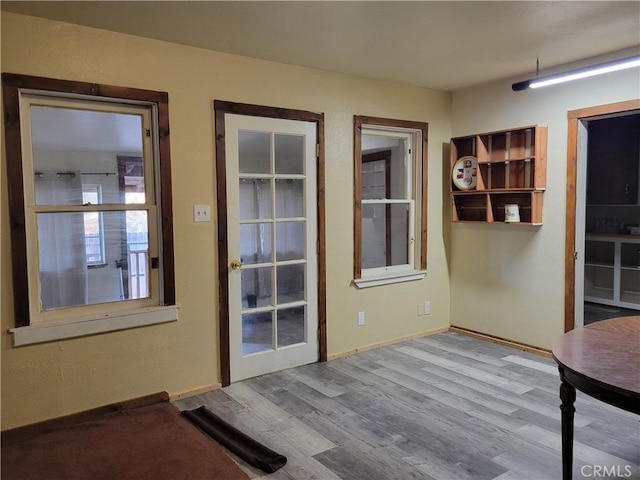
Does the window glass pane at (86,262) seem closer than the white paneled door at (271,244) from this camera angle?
Yes

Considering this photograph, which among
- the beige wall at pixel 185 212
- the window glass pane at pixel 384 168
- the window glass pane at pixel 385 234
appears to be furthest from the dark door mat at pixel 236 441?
the window glass pane at pixel 384 168

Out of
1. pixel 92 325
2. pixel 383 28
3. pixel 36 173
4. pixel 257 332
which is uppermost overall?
pixel 383 28

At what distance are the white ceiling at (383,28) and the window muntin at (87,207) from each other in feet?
1.89

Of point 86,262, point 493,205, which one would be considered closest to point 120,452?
point 86,262

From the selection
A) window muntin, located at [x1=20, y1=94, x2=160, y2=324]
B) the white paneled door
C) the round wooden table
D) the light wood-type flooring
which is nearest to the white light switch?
the white paneled door

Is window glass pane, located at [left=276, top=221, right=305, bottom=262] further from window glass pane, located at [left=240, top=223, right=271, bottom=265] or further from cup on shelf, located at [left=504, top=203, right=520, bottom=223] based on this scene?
cup on shelf, located at [left=504, top=203, right=520, bottom=223]

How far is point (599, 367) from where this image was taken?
5.72 feet

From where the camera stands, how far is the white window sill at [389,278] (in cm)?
428

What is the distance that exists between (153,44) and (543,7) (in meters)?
2.43

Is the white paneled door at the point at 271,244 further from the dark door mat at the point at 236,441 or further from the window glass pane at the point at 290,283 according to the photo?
the dark door mat at the point at 236,441

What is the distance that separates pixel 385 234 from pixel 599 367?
2942 millimetres

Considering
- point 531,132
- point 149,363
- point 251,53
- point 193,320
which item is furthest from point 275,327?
point 531,132

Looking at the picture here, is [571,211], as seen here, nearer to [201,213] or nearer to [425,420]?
[425,420]

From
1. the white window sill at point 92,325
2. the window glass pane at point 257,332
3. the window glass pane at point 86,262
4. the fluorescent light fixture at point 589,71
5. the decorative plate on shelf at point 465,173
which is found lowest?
the window glass pane at point 257,332
